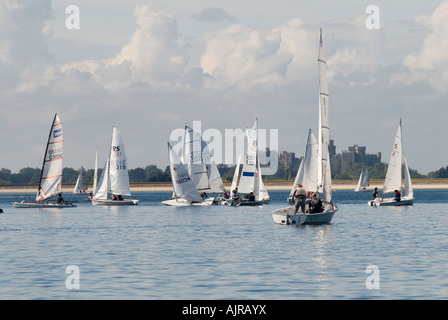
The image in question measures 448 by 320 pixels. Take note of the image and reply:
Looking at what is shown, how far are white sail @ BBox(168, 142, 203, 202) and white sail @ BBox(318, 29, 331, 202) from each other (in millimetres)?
35164

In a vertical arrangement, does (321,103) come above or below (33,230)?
above

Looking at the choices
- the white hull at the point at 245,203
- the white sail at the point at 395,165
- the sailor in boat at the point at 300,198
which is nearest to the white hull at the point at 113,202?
the white hull at the point at 245,203

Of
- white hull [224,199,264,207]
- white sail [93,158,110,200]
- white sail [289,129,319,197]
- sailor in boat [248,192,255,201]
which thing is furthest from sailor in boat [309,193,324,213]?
Result: white sail [93,158,110,200]

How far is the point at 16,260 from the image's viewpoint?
34.2 m

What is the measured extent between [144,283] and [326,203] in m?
30.1

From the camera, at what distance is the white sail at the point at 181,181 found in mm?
88562

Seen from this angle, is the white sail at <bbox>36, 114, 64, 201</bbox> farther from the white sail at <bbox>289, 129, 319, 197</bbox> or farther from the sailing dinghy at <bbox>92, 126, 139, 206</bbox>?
the white sail at <bbox>289, 129, 319, 197</bbox>

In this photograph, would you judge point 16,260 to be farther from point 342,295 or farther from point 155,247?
point 342,295

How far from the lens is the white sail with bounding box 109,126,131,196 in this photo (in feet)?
313

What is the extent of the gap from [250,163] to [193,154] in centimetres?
767
